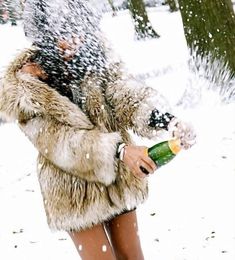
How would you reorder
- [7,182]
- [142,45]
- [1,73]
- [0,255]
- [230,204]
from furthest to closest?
1. [142,45]
2. [7,182]
3. [0,255]
4. [230,204]
5. [1,73]

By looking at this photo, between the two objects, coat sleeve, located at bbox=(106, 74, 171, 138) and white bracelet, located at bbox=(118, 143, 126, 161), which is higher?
coat sleeve, located at bbox=(106, 74, 171, 138)

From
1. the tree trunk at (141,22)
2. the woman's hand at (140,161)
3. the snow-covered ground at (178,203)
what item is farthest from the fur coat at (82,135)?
the tree trunk at (141,22)

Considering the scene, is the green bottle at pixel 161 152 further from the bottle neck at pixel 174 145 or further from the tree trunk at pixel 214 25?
the tree trunk at pixel 214 25

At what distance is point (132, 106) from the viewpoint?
8.45 ft

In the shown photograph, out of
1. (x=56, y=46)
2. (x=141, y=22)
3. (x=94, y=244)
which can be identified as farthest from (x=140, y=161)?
(x=141, y=22)

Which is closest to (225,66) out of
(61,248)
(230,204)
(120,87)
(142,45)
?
(230,204)

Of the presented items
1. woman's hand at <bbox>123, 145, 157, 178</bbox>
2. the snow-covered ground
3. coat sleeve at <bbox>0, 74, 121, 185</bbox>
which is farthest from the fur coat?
the snow-covered ground

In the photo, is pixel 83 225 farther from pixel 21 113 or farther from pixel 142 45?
pixel 142 45

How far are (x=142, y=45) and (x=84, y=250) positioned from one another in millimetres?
14693

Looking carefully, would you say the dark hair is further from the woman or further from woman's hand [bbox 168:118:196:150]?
woman's hand [bbox 168:118:196:150]

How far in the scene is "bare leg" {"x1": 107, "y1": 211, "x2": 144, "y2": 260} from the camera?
262 cm

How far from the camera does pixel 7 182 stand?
22.8 ft

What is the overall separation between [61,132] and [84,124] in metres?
0.11

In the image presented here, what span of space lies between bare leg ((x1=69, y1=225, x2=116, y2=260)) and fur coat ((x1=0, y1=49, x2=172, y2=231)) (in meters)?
0.05
